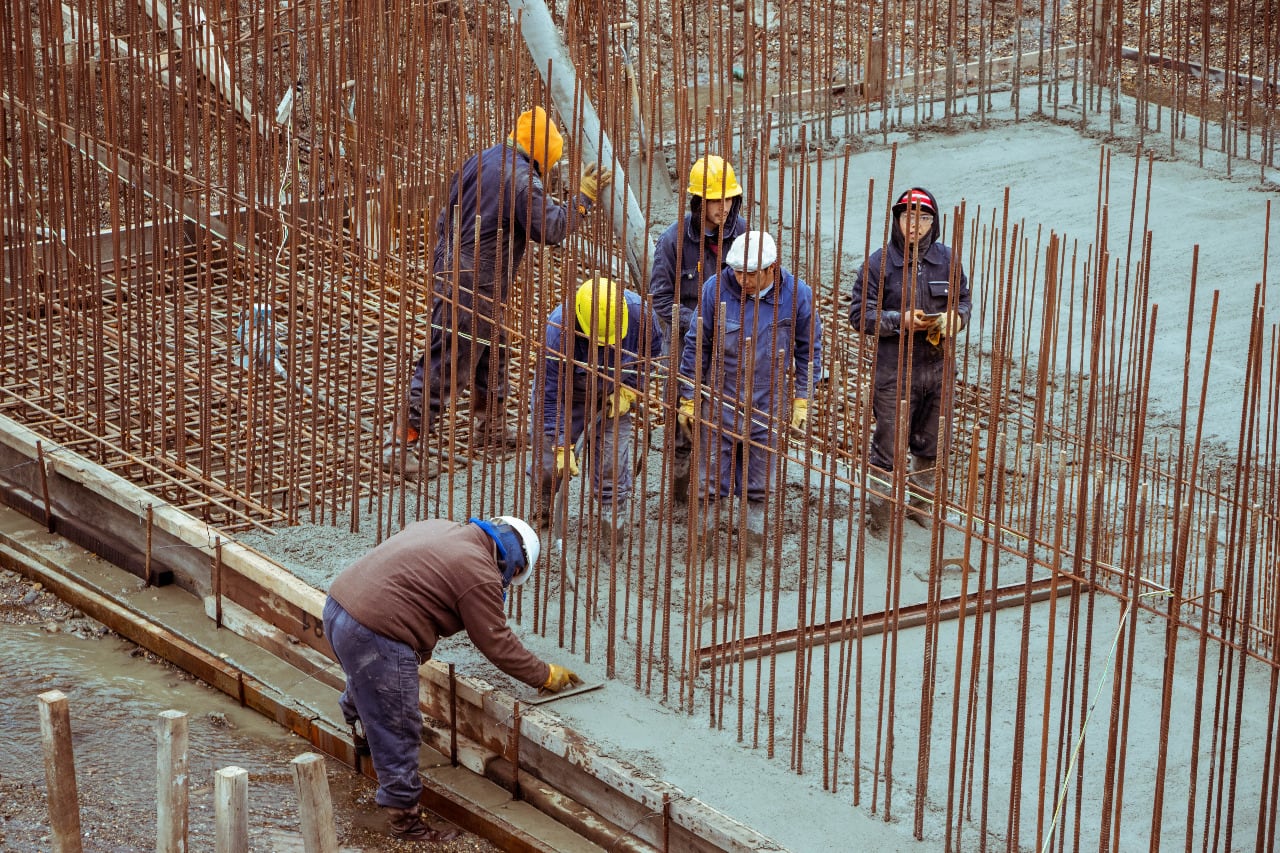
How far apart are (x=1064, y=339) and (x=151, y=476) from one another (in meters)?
4.82

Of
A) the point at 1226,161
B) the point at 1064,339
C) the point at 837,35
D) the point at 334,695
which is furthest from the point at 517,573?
the point at 837,35

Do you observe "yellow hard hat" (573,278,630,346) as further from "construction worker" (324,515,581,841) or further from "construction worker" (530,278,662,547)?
"construction worker" (324,515,581,841)

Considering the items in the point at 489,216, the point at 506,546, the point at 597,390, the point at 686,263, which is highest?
the point at 489,216

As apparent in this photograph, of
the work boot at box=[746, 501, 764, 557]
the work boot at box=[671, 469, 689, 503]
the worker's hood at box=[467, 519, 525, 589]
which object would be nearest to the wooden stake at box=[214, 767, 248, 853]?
the worker's hood at box=[467, 519, 525, 589]

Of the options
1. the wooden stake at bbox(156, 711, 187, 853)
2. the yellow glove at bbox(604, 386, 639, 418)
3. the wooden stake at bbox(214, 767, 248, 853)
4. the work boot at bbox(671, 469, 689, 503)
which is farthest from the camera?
the work boot at bbox(671, 469, 689, 503)

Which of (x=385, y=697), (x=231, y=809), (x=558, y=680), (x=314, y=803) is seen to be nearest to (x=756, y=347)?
(x=558, y=680)

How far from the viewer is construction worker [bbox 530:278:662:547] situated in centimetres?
586

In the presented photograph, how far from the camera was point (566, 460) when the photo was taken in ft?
19.3

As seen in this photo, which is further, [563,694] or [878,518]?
[878,518]

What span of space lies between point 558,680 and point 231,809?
6.07 feet

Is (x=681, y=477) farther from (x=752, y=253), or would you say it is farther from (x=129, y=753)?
(x=129, y=753)

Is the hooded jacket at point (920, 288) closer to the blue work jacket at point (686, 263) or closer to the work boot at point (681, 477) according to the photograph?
the blue work jacket at point (686, 263)

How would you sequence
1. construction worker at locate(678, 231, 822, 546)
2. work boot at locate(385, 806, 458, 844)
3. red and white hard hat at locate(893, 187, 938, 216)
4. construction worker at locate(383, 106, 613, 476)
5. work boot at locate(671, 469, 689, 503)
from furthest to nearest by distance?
work boot at locate(671, 469, 689, 503) < construction worker at locate(383, 106, 613, 476) < red and white hard hat at locate(893, 187, 938, 216) < construction worker at locate(678, 231, 822, 546) < work boot at locate(385, 806, 458, 844)

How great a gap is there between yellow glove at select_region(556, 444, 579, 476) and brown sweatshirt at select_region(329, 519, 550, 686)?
1.40 ft
